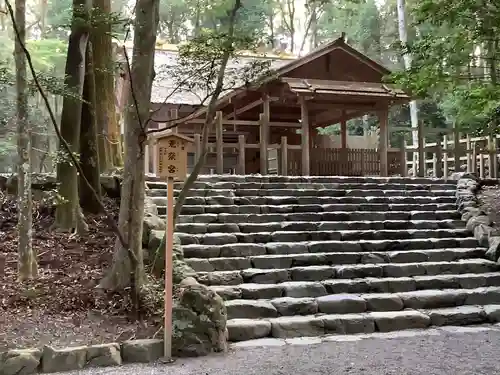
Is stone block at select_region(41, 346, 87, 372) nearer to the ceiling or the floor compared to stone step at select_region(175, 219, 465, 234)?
nearer to the floor

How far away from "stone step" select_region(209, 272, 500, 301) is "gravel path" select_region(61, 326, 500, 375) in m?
0.92

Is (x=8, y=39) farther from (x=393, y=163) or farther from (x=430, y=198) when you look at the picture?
(x=430, y=198)

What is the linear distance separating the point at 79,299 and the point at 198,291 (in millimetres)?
1430

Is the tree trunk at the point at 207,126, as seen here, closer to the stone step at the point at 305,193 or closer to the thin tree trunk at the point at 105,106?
the stone step at the point at 305,193

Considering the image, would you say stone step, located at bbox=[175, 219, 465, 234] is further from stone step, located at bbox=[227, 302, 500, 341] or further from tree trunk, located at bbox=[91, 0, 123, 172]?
tree trunk, located at bbox=[91, 0, 123, 172]

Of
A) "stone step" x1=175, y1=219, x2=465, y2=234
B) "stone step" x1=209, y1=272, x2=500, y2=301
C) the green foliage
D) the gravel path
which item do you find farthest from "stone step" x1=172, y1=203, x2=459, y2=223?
the gravel path

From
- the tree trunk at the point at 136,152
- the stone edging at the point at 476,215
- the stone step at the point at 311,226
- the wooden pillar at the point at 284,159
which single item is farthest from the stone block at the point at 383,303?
the wooden pillar at the point at 284,159

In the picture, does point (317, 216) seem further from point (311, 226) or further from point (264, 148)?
point (264, 148)

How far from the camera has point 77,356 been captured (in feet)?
13.9

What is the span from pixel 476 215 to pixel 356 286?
342 cm

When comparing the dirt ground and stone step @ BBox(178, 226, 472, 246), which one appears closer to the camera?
the dirt ground

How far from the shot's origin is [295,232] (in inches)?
295

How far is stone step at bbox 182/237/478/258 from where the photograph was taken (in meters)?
6.66

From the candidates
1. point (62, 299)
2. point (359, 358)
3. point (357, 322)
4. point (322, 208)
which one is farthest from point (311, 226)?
point (62, 299)
